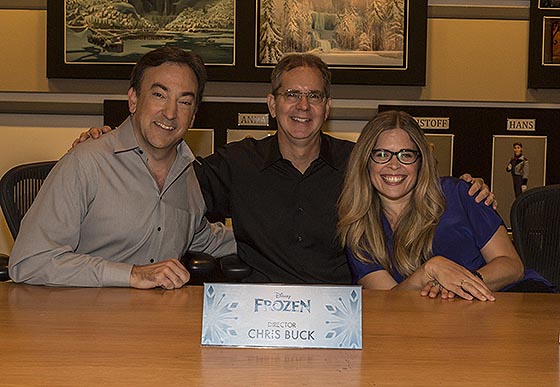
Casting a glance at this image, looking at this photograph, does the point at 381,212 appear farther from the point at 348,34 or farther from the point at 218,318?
the point at 348,34

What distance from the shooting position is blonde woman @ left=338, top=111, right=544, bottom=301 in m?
2.85

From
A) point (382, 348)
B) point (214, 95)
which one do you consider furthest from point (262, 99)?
point (382, 348)

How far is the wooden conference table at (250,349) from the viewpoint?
154 centimetres

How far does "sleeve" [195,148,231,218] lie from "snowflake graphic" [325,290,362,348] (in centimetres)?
177

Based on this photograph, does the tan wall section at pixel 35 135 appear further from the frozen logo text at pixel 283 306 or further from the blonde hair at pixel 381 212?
the frozen logo text at pixel 283 306

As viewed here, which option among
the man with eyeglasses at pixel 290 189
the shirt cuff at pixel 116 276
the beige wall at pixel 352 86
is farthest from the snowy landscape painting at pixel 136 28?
the shirt cuff at pixel 116 276

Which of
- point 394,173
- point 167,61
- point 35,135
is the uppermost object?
point 167,61

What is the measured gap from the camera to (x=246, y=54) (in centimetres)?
425

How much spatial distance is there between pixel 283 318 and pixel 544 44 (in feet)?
9.96

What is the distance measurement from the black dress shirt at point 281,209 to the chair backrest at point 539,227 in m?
0.70

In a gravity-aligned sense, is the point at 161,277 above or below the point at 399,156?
below

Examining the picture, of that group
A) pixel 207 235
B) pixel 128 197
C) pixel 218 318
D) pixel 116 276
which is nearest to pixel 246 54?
pixel 207 235

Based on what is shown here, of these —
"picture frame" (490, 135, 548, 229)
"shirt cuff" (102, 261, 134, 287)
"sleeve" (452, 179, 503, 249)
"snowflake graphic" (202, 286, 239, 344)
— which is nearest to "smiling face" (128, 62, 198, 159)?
"shirt cuff" (102, 261, 134, 287)

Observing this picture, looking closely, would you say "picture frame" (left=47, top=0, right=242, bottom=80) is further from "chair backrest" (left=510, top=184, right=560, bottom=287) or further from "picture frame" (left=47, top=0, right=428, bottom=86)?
"chair backrest" (left=510, top=184, right=560, bottom=287)
